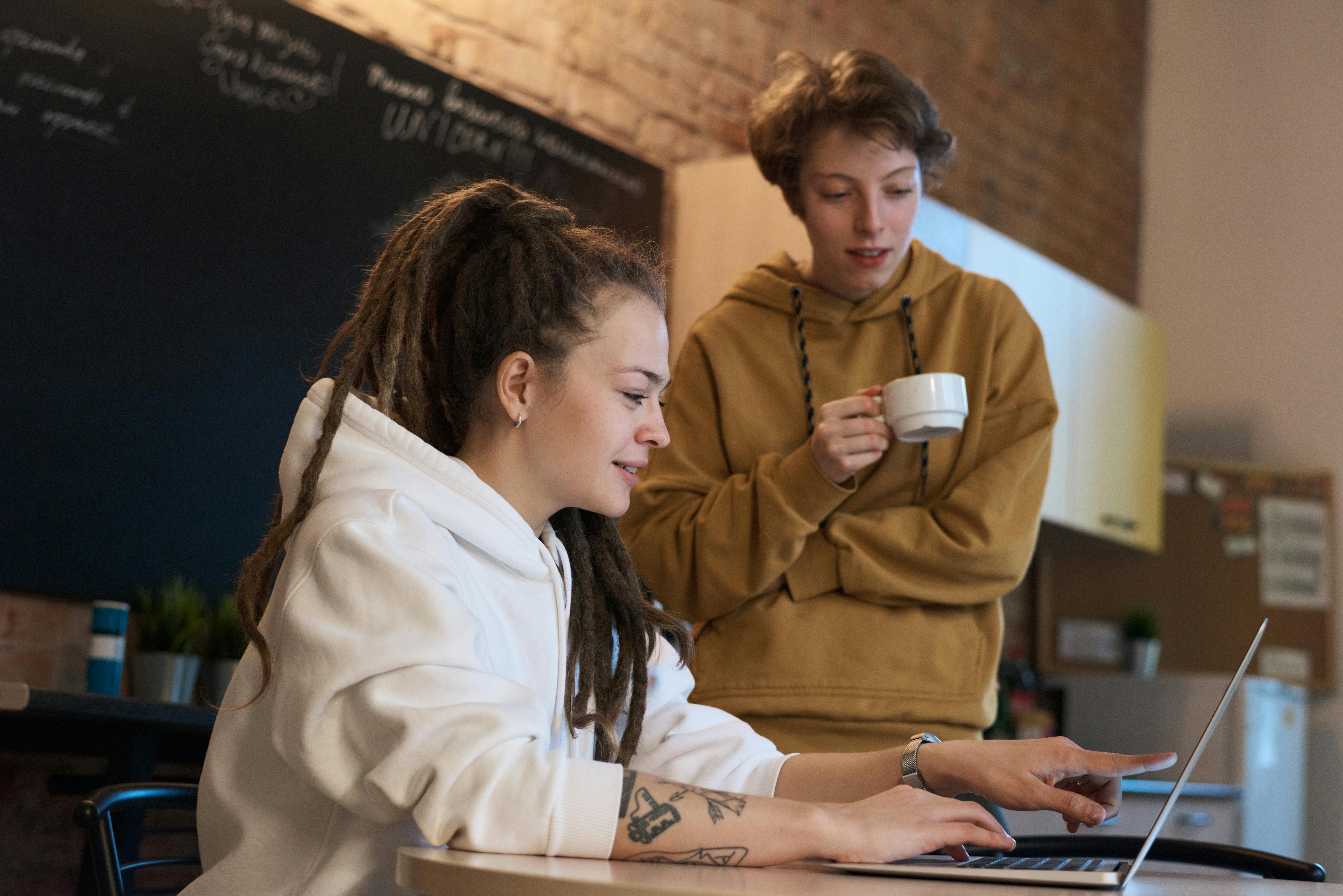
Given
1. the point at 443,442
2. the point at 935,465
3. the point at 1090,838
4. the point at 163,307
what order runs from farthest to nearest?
the point at 163,307, the point at 935,465, the point at 1090,838, the point at 443,442

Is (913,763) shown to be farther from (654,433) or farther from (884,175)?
(884,175)

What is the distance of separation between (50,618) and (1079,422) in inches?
125

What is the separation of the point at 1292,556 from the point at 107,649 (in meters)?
4.08

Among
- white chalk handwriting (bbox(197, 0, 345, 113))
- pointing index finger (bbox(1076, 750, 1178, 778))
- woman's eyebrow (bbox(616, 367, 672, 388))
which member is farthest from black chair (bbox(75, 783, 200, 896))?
white chalk handwriting (bbox(197, 0, 345, 113))

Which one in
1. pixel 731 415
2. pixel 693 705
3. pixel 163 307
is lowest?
pixel 693 705

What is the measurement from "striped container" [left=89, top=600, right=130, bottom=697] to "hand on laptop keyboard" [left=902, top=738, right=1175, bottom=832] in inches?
62.2

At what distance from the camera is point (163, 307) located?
8.23 feet

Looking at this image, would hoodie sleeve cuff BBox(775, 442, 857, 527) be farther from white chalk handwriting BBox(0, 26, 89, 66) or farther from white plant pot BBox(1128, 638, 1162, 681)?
white plant pot BBox(1128, 638, 1162, 681)

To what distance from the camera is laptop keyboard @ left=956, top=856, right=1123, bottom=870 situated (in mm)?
988

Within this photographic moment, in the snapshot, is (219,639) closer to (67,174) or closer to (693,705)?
(67,174)

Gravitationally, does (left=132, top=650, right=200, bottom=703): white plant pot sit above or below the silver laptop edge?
below

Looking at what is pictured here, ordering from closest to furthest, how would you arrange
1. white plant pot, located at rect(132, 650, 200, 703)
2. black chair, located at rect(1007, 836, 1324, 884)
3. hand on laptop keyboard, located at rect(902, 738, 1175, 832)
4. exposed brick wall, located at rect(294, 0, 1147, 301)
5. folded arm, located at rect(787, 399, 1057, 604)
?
hand on laptop keyboard, located at rect(902, 738, 1175, 832) → black chair, located at rect(1007, 836, 1324, 884) → folded arm, located at rect(787, 399, 1057, 604) → white plant pot, located at rect(132, 650, 200, 703) → exposed brick wall, located at rect(294, 0, 1147, 301)

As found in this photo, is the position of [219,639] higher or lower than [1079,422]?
lower

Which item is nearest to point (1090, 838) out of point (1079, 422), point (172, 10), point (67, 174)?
point (67, 174)
